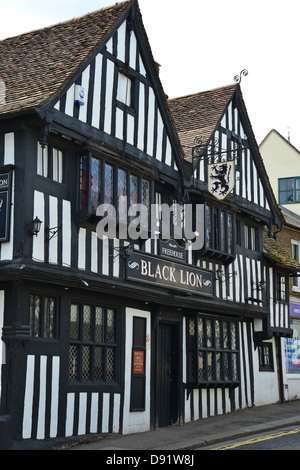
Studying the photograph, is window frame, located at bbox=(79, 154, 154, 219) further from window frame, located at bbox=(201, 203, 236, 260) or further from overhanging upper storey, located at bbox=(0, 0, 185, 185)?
window frame, located at bbox=(201, 203, 236, 260)

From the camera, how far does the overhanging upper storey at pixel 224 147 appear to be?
670 inches

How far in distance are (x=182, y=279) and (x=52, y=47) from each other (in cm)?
584

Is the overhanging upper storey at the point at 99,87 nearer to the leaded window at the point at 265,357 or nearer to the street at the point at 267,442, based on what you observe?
the street at the point at 267,442

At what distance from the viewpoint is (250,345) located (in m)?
19.1

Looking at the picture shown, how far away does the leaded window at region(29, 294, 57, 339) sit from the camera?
12.0 m

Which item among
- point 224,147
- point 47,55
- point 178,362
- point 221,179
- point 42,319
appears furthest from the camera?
point 224,147

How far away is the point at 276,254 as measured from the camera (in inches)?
805

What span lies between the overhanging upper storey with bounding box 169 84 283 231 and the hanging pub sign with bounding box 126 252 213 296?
6.49 ft

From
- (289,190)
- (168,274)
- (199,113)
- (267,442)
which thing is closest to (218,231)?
(168,274)

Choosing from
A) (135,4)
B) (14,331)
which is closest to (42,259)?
(14,331)

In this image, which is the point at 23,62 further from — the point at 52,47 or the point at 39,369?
the point at 39,369

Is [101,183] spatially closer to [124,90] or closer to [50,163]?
[50,163]

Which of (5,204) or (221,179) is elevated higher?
(221,179)

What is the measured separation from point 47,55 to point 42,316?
17.8ft
